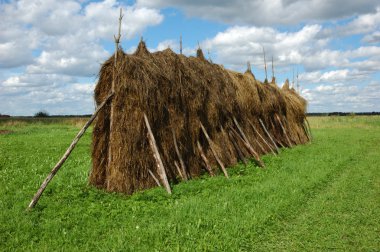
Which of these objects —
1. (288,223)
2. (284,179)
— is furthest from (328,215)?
(284,179)

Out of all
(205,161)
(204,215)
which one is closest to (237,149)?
(205,161)

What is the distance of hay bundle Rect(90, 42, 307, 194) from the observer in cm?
1054

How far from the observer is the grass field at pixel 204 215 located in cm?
673

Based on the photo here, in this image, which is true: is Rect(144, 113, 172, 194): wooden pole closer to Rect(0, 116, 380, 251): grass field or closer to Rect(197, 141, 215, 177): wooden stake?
Rect(0, 116, 380, 251): grass field

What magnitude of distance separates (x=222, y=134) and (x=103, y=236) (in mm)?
8698

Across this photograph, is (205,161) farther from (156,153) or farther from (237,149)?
(156,153)

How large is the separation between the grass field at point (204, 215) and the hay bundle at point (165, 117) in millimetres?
834

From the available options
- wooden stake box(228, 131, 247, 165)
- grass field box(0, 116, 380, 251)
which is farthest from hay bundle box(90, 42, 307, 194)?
grass field box(0, 116, 380, 251)

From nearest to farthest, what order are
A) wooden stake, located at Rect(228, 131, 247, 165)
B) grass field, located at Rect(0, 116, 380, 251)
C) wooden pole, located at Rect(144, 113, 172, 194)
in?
grass field, located at Rect(0, 116, 380, 251) → wooden pole, located at Rect(144, 113, 172, 194) → wooden stake, located at Rect(228, 131, 247, 165)

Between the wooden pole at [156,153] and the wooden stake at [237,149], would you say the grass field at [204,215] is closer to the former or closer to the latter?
the wooden pole at [156,153]

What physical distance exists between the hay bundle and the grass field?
83 cm

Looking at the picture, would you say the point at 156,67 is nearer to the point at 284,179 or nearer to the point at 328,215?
the point at 284,179

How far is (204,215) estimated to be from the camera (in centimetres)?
795

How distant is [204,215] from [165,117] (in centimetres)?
467
